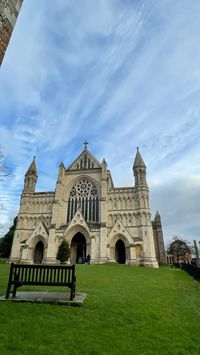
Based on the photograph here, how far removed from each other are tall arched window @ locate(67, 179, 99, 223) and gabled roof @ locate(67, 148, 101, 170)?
3.42 meters

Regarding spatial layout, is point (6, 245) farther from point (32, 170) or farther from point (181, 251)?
point (181, 251)

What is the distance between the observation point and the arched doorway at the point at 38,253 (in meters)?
36.2

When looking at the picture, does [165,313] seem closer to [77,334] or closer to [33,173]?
[77,334]

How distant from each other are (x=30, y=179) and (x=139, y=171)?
1869 centimetres

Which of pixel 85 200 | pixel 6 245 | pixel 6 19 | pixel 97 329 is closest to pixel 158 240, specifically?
pixel 85 200

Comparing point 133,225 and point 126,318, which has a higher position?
point 133,225

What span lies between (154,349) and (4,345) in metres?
2.33

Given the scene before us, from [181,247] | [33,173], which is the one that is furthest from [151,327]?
[181,247]

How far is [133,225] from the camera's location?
114 feet

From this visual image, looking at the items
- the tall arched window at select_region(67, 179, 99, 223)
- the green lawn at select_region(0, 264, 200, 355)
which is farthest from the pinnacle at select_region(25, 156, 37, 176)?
the green lawn at select_region(0, 264, 200, 355)

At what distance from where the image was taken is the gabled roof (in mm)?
41750

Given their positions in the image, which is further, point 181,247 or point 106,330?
point 181,247

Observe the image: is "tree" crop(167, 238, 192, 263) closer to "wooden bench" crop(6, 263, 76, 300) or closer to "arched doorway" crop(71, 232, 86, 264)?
"arched doorway" crop(71, 232, 86, 264)

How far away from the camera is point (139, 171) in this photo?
38.7 m
